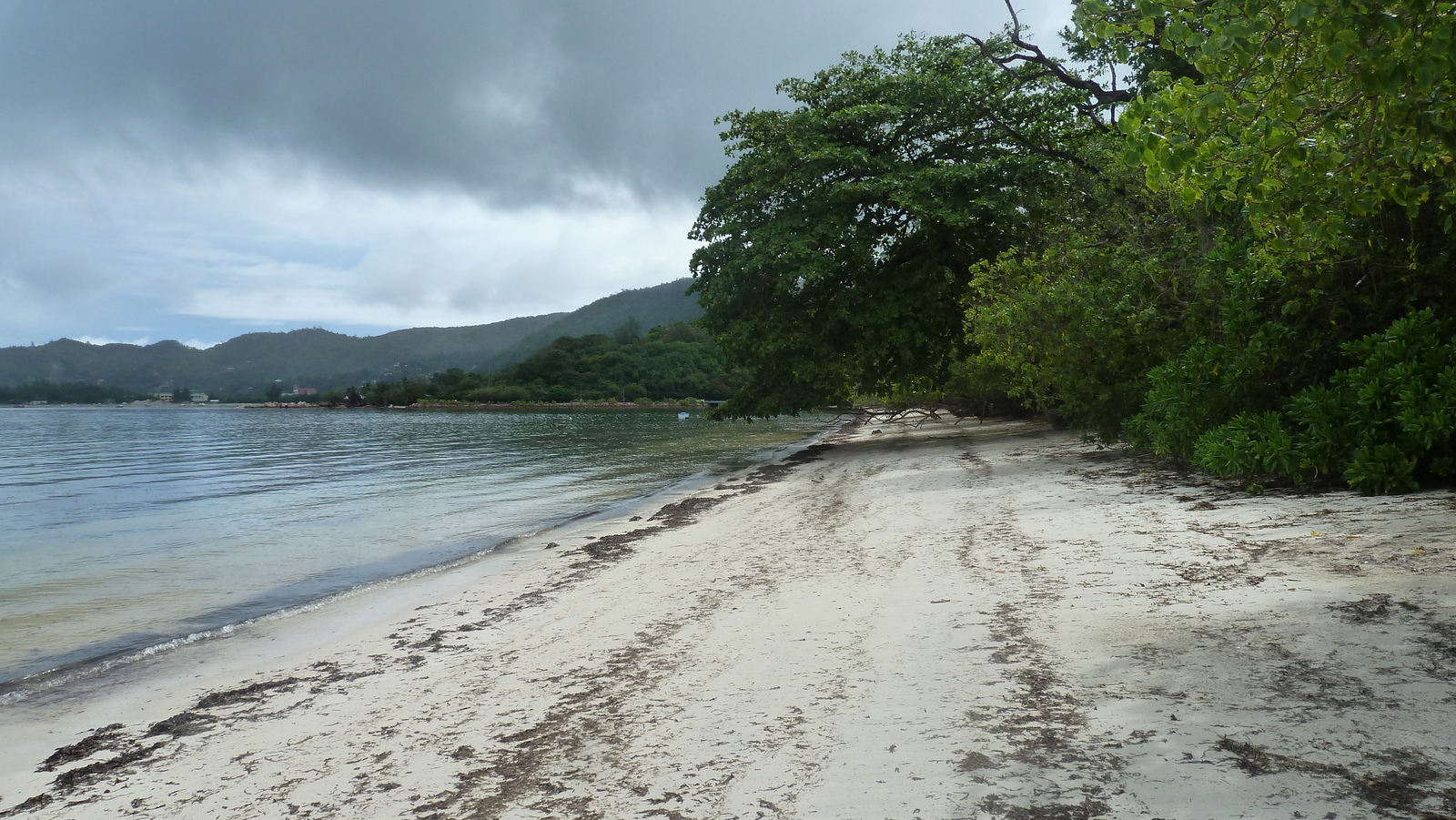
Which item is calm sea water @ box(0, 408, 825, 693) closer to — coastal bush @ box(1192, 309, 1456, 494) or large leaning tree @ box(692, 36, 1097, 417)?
large leaning tree @ box(692, 36, 1097, 417)

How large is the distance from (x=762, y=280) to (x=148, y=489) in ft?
52.2

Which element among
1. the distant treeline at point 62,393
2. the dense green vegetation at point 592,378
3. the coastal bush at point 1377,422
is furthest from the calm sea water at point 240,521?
the distant treeline at point 62,393

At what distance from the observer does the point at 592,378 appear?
12838 cm

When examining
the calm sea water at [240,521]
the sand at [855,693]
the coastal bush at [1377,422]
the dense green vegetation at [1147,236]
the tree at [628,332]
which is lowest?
the calm sea water at [240,521]

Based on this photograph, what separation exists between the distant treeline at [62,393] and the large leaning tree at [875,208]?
189 m

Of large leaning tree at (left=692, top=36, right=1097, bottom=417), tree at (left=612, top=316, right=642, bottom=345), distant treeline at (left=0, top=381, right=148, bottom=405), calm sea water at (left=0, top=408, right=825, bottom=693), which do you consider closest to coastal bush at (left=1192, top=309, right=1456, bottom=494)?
calm sea water at (left=0, top=408, right=825, bottom=693)

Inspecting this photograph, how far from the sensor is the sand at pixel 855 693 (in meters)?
3.08

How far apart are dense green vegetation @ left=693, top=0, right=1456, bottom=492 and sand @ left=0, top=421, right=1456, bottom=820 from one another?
1674mm

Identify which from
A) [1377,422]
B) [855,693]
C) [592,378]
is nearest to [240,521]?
[855,693]

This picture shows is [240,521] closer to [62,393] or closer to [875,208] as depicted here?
[875,208]

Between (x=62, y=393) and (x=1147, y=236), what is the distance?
664 ft

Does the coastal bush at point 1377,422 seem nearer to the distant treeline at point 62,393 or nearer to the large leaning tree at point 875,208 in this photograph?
the large leaning tree at point 875,208

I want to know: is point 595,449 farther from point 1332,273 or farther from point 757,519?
point 1332,273

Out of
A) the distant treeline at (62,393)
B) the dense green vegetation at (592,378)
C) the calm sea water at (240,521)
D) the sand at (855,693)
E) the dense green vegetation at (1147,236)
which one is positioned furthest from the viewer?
the distant treeline at (62,393)
